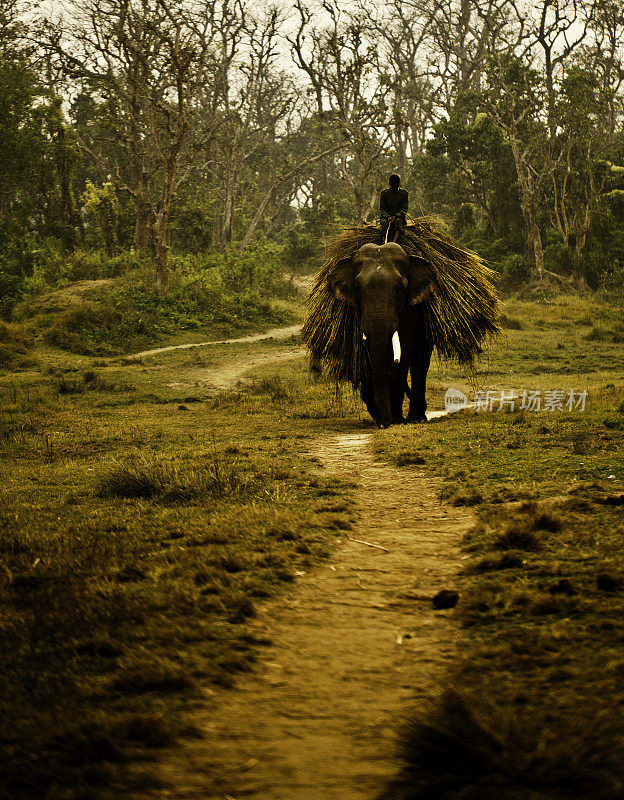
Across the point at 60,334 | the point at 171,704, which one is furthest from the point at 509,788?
the point at 60,334

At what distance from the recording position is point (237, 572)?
376 centimetres

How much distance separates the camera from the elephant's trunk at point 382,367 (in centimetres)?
893

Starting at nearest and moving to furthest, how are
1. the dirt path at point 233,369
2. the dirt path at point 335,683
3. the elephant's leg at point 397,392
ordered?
the dirt path at point 335,683 → the elephant's leg at point 397,392 → the dirt path at point 233,369

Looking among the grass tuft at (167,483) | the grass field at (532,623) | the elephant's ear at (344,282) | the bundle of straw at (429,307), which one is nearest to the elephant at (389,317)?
the elephant's ear at (344,282)

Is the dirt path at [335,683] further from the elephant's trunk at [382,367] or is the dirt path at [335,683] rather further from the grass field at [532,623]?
the elephant's trunk at [382,367]

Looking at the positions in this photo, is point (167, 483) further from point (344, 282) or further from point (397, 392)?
point (344, 282)

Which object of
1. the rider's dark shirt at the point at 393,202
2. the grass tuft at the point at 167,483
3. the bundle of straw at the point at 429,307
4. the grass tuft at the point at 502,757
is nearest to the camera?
the grass tuft at the point at 502,757

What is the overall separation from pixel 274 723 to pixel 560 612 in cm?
134

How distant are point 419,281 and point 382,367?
1309 mm

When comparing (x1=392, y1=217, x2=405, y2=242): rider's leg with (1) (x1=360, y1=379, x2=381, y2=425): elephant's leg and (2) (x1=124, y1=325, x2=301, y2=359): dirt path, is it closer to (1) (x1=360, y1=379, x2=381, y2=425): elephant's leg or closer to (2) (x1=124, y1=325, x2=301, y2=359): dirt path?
(1) (x1=360, y1=379, x2=381, y2=425): elephant's leg

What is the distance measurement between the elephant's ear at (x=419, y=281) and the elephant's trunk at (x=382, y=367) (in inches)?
27.4

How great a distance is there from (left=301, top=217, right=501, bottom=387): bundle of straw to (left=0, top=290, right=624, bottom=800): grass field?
62.0 inches

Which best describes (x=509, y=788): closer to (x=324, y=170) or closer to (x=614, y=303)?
(x=614, y=303)

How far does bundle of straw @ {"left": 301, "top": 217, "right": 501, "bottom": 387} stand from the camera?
377 inches
